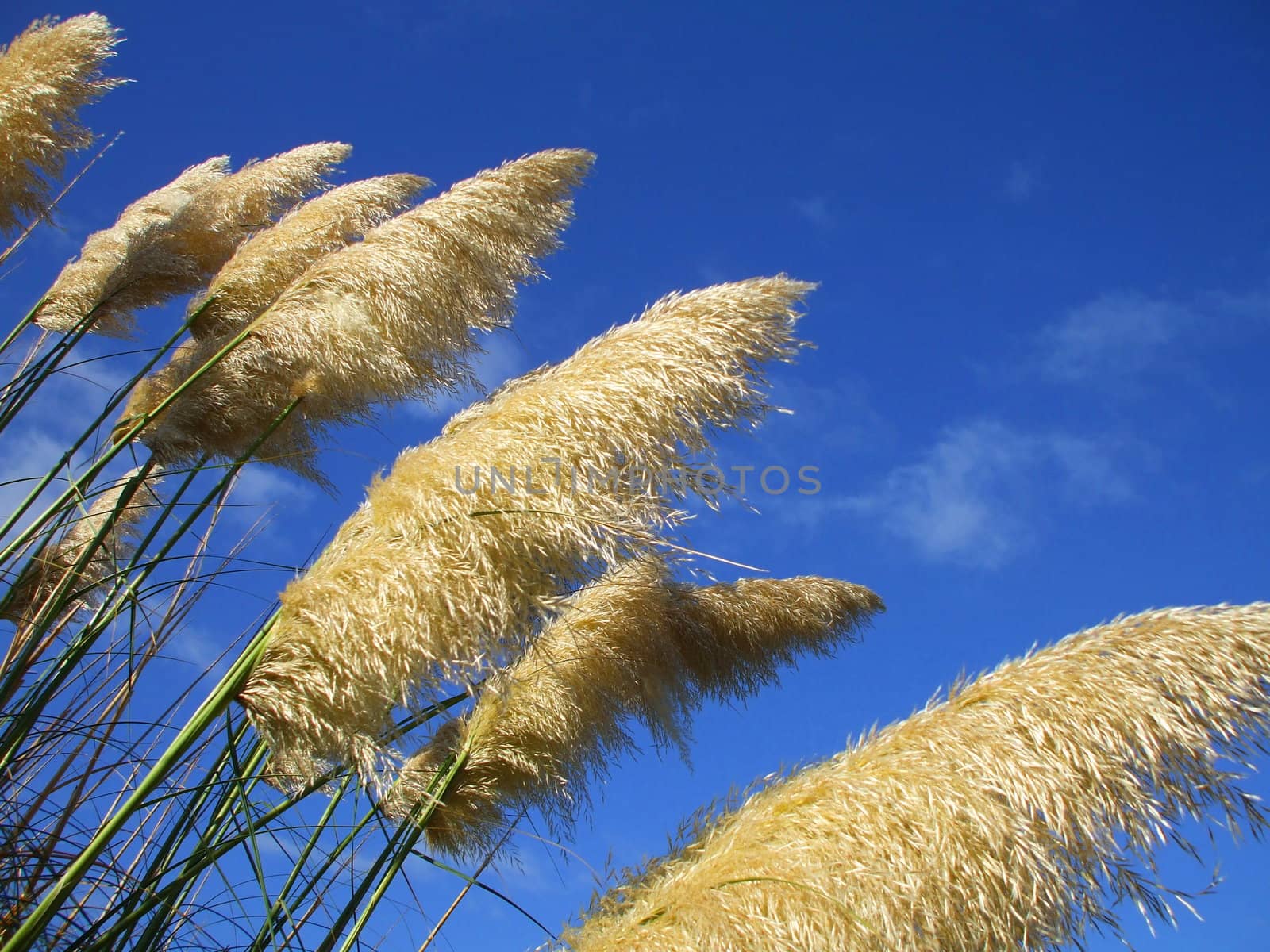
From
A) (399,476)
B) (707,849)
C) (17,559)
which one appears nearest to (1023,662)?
(707,849)

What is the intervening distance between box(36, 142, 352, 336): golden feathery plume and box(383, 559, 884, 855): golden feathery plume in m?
2.06

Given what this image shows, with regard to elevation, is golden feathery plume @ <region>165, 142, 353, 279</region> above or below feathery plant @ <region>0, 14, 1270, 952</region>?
above

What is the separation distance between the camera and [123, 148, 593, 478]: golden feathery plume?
276 cm

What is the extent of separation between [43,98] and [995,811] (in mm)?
3310

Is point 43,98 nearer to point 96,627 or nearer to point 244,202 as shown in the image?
point 244,202

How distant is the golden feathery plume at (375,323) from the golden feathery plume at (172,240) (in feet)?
1.54

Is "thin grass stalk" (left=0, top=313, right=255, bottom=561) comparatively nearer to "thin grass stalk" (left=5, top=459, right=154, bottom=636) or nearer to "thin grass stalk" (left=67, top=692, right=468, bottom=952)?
"thin grass stalk" (left=5, top=459, right=154, bottom=636)

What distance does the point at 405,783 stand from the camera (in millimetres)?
2033

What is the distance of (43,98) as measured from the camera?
3033 millimetres

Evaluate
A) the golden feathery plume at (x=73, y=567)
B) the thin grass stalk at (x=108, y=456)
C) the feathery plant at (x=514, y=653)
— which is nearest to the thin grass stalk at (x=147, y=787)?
the feathery plant at (x=514, y=653)

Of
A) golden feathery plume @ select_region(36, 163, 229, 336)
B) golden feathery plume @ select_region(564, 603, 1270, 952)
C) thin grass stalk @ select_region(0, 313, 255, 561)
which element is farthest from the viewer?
golden feathery plume @ select_region(36, 163, 229, 336)

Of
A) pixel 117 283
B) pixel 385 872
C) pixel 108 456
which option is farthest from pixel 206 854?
pixel 117 283

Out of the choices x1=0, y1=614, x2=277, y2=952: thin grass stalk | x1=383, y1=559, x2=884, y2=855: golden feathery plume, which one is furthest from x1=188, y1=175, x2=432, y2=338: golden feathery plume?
x1=0, y1=614, x2=277, y2=952: thin grass stalk

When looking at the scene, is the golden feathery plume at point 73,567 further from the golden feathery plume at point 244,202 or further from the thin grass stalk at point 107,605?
the golden feathery plume at point 244,202
